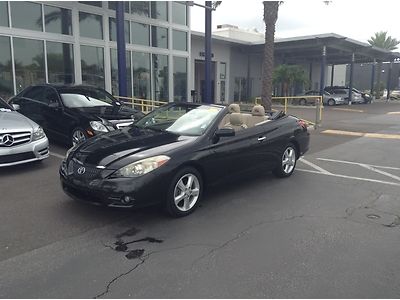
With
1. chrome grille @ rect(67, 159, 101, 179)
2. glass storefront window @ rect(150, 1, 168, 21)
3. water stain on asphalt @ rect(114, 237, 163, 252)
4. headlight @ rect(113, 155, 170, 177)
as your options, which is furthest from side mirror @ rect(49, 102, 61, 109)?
glass storefront window @ rect(150, 1, 168, 21)

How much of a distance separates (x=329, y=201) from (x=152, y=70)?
1642 centimetres

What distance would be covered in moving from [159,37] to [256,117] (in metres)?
15.5

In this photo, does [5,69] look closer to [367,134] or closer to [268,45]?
[268,45]

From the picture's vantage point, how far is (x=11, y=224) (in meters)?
4.68

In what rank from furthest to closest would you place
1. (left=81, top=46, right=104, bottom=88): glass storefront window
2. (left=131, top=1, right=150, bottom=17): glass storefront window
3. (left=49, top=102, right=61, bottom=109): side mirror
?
(left=131, top=1, right=150, bottom=17): glass storefront window → (left=81, top=46, right=104, bottom=88): glass storefront window → (left=49, top=102, right=61, bottom=109): side mirror

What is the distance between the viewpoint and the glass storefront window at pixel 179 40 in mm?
21672

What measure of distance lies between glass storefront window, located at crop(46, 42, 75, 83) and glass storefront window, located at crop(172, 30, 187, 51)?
6434mm

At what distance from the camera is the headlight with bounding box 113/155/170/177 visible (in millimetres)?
4590

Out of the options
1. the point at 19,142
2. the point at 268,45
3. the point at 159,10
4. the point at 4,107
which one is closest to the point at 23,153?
the point at 19,142

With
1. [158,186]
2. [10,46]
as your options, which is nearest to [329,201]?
[158,186]

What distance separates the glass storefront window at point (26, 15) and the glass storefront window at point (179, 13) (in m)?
7.67

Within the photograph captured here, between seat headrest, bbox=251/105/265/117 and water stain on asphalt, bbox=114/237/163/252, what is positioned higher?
seat headrest, bbox=251/105/265/117

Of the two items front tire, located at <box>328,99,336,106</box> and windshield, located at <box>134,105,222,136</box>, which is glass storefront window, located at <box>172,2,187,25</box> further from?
front tire, located at <box>328,99,336,106</box>

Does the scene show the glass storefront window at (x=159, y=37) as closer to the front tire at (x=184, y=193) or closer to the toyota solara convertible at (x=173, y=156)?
the toyota solara convertible at (x=173, y=156)
